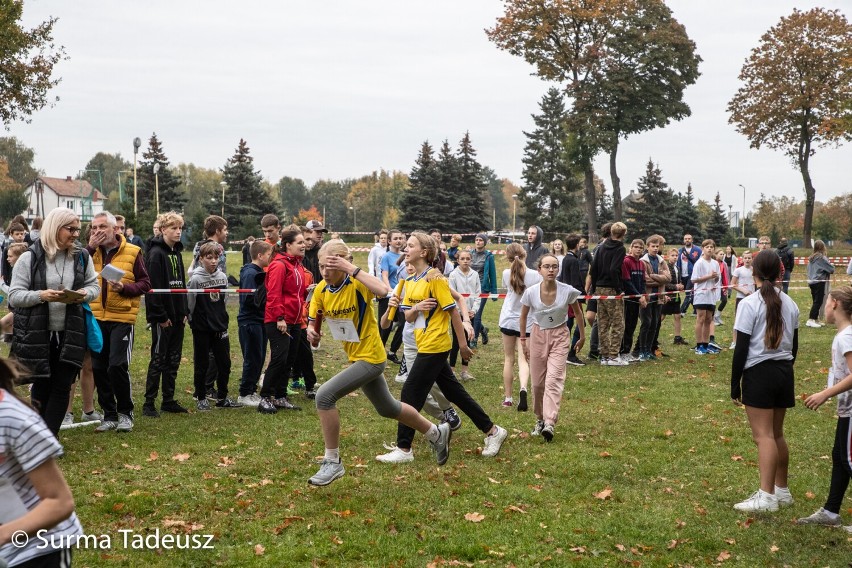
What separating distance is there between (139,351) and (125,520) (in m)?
9.00

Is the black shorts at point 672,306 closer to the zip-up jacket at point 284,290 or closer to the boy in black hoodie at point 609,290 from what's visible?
the boy in black hoodie at point 609,290

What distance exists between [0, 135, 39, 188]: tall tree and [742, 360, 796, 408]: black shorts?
13139cm

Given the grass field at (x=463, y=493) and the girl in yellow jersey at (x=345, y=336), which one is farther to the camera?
the girl in yellow jersey at (x=345, y=336)

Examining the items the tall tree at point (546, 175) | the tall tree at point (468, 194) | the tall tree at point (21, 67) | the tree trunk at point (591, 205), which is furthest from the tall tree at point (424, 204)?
the tall tree at point (21, 67)

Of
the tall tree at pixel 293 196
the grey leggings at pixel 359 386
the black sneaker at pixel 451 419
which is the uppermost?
the tall tree at pixel 293 196

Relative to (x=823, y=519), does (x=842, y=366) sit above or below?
above

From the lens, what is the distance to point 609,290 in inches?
547

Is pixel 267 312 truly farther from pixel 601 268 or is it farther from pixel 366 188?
pixel 366 188

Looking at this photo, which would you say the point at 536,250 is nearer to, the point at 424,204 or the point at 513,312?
the point at 513,312

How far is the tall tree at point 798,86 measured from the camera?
46.0 meters

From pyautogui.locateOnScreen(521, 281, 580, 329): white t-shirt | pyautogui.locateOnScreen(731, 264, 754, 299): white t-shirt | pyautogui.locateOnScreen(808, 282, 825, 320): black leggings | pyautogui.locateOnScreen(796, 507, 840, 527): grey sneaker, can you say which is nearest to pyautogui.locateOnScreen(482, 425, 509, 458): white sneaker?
pyautogui.locateOnScreen(521, 281, 580, 329): white t-shirt

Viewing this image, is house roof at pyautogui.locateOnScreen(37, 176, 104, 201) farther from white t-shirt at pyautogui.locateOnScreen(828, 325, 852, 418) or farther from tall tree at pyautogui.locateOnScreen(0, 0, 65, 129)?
white t-shirt at pyautogui.locateOnScreen(828, 325, 852, 418)

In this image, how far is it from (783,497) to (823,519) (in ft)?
1.54

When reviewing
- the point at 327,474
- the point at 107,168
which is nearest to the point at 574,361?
the point at 327,474
